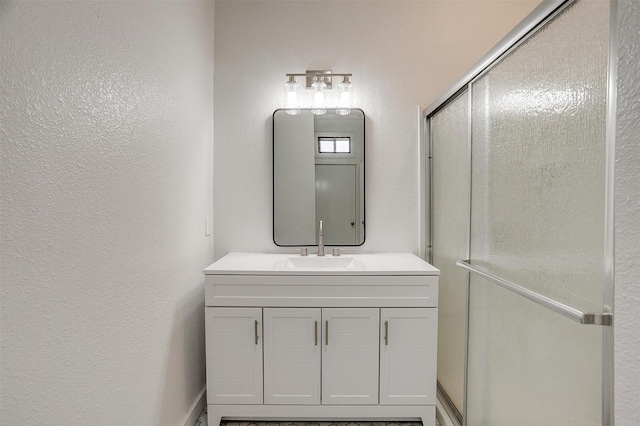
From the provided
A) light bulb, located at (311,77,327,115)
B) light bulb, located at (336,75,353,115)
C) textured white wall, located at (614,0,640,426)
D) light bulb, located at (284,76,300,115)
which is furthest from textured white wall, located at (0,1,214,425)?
textured white wall, located at (614,0,640,426)

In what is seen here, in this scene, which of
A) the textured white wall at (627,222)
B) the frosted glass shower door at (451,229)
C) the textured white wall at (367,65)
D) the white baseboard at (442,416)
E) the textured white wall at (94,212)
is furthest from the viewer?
the textured white wall at (367,65)

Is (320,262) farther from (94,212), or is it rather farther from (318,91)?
(94,212)

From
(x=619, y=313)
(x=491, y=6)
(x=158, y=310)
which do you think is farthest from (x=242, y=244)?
(x=491, y=6)

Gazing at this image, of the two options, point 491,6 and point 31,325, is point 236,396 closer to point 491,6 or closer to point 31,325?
point 31,325

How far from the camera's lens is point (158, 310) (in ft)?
4.41

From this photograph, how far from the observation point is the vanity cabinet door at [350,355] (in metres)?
1.59

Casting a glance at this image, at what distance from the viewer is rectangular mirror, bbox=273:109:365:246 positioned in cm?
209

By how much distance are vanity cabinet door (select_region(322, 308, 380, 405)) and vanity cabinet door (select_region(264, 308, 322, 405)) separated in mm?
48

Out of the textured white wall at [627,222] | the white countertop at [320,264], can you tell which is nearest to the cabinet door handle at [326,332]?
the white countertop at [320,264]

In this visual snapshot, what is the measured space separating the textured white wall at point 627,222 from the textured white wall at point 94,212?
1.21 metres

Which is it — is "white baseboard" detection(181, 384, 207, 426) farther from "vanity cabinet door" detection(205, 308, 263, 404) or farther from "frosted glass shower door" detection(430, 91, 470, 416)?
"frosted glass shower door" detection(430, 91, 470, 416)

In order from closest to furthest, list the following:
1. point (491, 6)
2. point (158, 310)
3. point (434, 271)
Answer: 1. point (158, 310)
2. point (434, 271)
3. point (491, 6)

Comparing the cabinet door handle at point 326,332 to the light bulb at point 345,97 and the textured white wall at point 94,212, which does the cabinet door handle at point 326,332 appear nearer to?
the textured white wall at point 94,212

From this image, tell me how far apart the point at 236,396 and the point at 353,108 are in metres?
1.72
